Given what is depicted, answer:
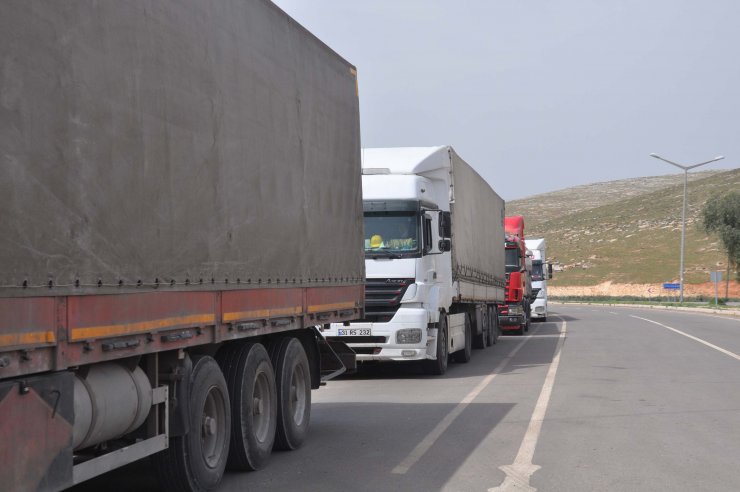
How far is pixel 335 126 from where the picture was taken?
35.9ft

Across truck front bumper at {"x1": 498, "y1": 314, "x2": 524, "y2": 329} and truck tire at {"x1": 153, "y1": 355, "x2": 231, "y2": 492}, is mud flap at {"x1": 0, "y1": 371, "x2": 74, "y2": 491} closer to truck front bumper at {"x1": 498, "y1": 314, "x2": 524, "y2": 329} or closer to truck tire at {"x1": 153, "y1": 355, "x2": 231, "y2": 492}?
truck tire at {"x1": 153, "y1": 355, "x2": 231, "y2": 492}

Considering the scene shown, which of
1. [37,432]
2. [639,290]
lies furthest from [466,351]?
[639,290]

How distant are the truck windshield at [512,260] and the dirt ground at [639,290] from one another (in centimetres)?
6340

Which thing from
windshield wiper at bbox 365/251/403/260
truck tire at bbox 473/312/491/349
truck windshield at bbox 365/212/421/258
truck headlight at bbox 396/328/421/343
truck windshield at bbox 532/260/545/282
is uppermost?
truck windshield at bbox 365/212/421/258

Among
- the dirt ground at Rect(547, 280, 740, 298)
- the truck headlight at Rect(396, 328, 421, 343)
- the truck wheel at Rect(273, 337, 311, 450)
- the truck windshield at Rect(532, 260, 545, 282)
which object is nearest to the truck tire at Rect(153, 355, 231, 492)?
the truck wheel at Rect(273, 337, 311, 450)

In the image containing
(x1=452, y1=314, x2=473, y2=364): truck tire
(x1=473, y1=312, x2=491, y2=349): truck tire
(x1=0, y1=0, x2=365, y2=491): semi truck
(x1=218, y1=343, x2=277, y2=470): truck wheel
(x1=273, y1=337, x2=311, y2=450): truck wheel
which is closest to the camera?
(x1=0, y1=0, x2=365, y2=491): semi truck

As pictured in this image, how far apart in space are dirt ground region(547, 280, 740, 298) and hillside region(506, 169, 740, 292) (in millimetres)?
2334

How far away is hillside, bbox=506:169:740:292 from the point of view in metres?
113

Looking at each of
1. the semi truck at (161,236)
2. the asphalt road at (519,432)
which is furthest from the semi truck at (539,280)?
the semi truck at (161,236)

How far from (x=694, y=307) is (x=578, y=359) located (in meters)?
42.6

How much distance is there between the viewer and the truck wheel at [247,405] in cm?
820

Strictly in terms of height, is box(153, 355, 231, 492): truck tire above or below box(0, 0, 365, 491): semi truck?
below

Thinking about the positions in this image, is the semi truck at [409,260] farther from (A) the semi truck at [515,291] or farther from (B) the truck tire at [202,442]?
(A) the semi truck at [515,291]

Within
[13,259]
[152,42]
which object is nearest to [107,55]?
[152,42]
